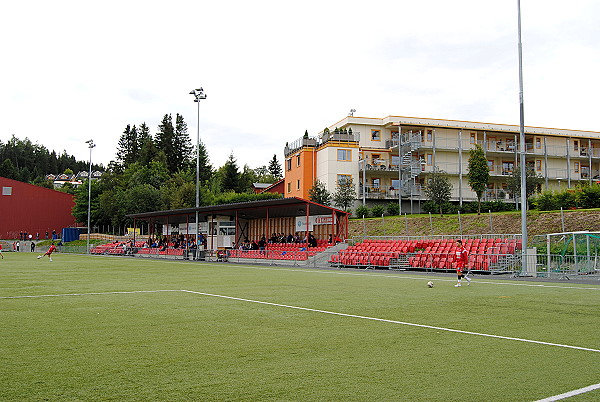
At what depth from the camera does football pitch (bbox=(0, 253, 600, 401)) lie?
5848 millimetres

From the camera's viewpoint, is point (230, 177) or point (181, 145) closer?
Answer: point (230, 177)

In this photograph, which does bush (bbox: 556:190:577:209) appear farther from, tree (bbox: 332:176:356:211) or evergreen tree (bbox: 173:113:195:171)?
evergreen tree (bbox: 173:113:195:171)

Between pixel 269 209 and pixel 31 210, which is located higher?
pixel 31 210

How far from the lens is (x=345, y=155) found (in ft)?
215

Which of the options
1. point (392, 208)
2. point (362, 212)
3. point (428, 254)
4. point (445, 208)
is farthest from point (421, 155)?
point (428, 254)

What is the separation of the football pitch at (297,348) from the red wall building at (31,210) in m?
84.5

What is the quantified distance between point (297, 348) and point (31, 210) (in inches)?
3732

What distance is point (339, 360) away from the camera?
725 cm

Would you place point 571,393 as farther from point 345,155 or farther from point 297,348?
point 345,155

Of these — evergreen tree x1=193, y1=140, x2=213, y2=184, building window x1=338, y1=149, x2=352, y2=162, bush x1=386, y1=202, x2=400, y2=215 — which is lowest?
bush x1=386, y1=202, x2=400, y2=215

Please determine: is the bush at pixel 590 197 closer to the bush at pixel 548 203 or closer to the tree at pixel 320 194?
the bush at pixel 548 203

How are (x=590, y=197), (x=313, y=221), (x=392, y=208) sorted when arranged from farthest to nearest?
(x=392, y=208) → (x=313, y=221) → (x=590, y=197)

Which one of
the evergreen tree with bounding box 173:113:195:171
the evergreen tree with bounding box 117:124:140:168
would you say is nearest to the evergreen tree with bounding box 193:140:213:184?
the evergreen tree with bounding box 173:113:195:171

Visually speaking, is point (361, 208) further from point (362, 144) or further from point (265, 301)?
point (265, 301)
